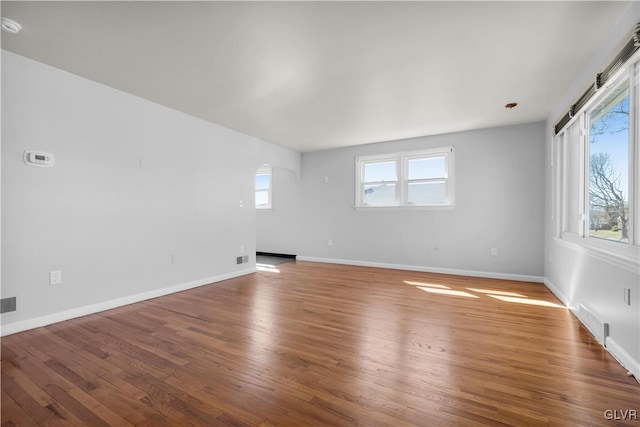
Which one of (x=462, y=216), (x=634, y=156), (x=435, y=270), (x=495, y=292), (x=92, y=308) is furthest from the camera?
(x=435, y=270)

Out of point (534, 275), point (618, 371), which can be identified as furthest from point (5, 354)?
point (534, 275)

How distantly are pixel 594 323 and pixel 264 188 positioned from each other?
20.7 feet

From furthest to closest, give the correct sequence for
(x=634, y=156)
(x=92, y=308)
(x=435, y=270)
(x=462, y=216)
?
(x=435, y=270)
(x=462, y=216)
(x=92, y=308)
(x=634, y=156)

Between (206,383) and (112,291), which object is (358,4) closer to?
(206,383)

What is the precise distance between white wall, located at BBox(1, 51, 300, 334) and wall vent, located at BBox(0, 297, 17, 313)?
3 cm

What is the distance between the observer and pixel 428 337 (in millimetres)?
2414

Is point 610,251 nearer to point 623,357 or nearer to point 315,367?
point 623,357

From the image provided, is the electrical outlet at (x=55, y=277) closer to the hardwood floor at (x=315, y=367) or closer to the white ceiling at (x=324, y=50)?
the hardwood floor at (x=315, y=367)

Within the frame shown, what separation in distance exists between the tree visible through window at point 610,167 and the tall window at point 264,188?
582cm

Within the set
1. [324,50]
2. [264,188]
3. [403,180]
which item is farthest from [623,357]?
[264,188]

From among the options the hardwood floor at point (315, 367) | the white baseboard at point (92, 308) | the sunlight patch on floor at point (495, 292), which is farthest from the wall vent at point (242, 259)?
the sunlight patch on floor at point (495, 292)

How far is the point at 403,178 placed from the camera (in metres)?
5.44

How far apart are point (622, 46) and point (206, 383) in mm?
3366

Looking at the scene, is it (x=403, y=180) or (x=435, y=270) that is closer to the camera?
(x=435, y=270)
